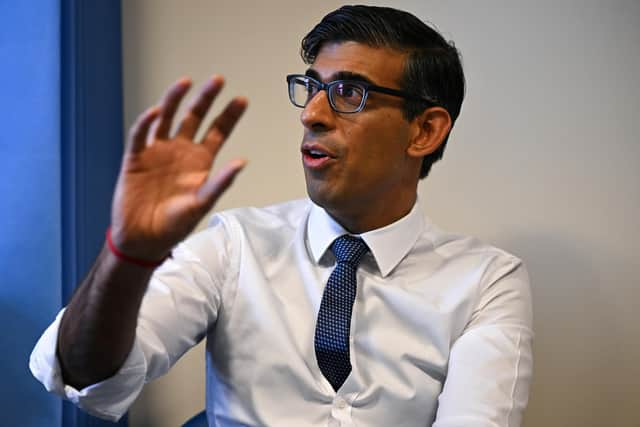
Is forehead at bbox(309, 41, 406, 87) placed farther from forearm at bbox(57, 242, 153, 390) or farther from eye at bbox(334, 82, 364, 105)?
forearm at bbox(57, 242, 153, 390)

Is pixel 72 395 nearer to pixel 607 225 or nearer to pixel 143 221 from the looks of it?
pixel 143 221

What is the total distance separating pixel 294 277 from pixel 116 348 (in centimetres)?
48

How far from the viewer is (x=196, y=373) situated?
1.91 meters

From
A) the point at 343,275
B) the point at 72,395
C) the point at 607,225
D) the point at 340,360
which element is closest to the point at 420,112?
the point at 343,275

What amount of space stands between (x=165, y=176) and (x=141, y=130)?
0.22 feet

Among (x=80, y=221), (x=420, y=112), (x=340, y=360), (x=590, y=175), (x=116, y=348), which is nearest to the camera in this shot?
(x=116, y=348)

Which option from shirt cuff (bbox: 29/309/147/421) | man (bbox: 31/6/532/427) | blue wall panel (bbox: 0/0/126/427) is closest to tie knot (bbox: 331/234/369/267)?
man (bbox: 31/6/532/427)

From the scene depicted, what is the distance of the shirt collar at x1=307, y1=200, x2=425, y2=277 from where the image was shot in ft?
4.74

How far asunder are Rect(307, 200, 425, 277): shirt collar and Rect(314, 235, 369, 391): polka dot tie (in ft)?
0.21

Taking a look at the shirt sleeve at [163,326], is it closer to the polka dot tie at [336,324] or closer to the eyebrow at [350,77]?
the polka dot tie at [336,324]

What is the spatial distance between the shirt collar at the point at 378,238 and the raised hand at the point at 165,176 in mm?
576

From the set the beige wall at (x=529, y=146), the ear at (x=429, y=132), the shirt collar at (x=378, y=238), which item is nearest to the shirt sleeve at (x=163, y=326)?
the shirt collar at (x=378, y=238)

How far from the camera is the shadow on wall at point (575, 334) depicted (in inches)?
73.4

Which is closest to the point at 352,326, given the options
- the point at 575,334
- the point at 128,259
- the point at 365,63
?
the point at 365,63
